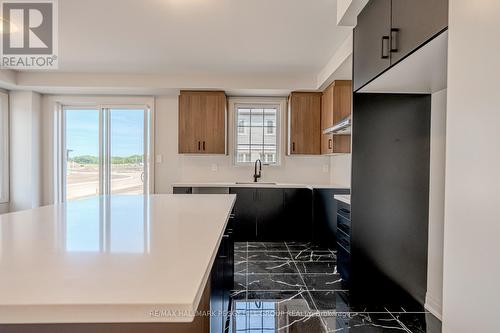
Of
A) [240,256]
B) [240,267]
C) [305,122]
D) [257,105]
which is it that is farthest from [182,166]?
[240,267]

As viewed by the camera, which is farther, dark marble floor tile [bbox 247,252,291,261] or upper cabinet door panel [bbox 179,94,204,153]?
upper cabinet door panel [bbox 179,94,204,153]

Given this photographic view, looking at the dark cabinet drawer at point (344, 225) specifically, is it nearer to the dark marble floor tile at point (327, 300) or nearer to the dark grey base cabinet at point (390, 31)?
the dark marble floor tile at point (327, 300)

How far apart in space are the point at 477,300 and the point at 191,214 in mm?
1294

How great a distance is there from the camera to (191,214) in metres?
1.70

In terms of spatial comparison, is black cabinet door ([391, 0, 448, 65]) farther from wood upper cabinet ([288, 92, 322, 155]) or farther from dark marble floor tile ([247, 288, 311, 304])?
wood upper cabinet ([288, 92, 322, 155])

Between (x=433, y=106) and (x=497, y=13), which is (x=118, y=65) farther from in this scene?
(x=497, y=13)

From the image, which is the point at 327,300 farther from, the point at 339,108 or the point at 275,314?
the point at 339,108

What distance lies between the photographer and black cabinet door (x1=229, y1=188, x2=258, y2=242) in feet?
14.6

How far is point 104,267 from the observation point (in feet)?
2.64

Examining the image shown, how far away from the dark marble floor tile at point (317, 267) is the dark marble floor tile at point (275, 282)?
21cm

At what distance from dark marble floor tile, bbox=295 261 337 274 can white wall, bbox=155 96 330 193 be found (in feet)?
5.75

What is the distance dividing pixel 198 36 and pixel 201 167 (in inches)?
92.1

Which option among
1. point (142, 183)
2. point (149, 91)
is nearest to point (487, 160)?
point (149, 91)

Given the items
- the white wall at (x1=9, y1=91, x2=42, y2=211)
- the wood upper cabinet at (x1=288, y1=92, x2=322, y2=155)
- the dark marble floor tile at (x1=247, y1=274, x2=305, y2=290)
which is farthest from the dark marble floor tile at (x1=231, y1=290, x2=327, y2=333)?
the white wall at (x1=9, y1=91, x2=42, y2=211)
